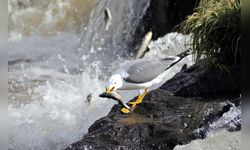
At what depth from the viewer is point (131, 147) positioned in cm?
266

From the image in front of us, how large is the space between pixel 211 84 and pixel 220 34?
475 mm

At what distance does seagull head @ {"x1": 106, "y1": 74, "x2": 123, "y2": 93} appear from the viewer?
3.24 metres

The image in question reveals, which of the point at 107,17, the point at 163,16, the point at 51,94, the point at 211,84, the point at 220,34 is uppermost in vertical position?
the point at 107,17

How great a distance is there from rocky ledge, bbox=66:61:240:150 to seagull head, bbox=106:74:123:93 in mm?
173

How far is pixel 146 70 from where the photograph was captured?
3.46 metres

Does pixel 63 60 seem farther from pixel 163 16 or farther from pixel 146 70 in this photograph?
pixel 146 70

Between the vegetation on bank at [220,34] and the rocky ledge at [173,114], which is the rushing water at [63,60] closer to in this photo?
the vegetation on bank at [220,34]

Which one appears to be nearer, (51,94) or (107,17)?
(51,94)

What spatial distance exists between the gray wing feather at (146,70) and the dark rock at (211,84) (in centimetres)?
23

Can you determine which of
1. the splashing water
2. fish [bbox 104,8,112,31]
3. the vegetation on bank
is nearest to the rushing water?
the splashing water

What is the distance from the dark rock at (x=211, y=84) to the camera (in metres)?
3.59

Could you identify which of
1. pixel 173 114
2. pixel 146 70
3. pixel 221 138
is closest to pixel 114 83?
pixel 146 70

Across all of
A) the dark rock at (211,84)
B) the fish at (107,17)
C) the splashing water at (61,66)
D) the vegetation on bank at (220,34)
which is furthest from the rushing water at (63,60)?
the dark rock at (211,84)

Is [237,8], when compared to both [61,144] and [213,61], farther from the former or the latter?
[61,144]
